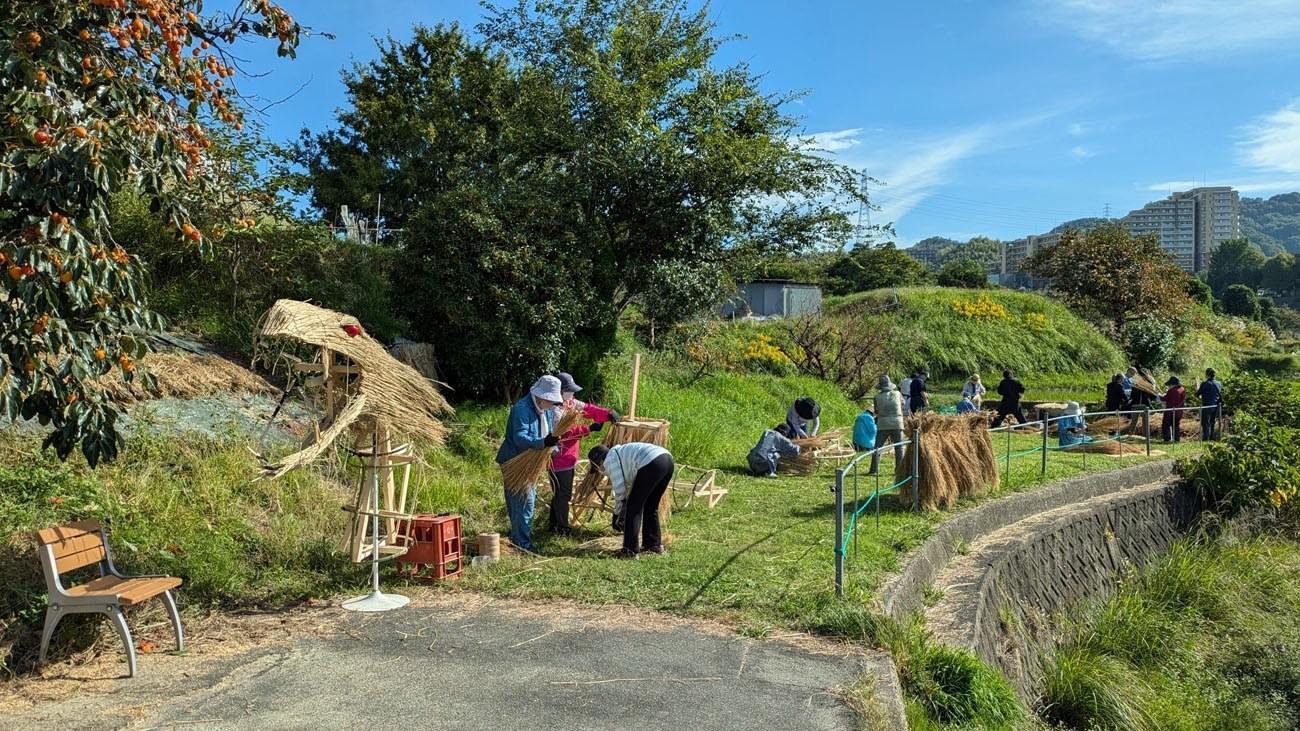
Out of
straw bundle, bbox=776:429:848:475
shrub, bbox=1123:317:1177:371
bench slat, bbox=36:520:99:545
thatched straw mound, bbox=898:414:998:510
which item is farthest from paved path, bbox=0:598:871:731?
shrub, bbox=1123:317:1177:371

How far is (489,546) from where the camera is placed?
7723mm

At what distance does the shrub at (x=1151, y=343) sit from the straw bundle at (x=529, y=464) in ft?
88.0

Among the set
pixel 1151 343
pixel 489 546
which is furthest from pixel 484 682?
pixel 1151 343

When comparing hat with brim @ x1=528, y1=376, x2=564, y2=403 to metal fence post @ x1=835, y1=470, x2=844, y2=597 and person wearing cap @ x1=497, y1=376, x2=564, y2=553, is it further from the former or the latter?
metal fence post @ x1=835, y1=470, x2=844, y2=597

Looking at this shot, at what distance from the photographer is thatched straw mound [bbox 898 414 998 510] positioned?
402 inches

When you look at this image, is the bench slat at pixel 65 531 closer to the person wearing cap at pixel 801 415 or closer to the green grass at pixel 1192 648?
the green grass at pixel 1192 648

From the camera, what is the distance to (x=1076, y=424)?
1738 cm

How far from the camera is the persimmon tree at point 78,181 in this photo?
461cm

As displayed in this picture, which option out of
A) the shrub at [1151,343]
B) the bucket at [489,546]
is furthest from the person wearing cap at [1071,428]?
the shrub at [1151,343]

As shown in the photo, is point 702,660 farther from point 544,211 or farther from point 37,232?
point 544,211

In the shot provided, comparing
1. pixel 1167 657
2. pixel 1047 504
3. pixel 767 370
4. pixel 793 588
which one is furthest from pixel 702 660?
pixel 767 370

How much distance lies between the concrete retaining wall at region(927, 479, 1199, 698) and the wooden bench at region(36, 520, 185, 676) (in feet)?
16.8

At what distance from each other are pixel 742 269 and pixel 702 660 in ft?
35.4

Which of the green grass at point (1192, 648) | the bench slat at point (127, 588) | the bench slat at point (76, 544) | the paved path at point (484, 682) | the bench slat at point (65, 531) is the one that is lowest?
the green grass at point (1192, 648)
